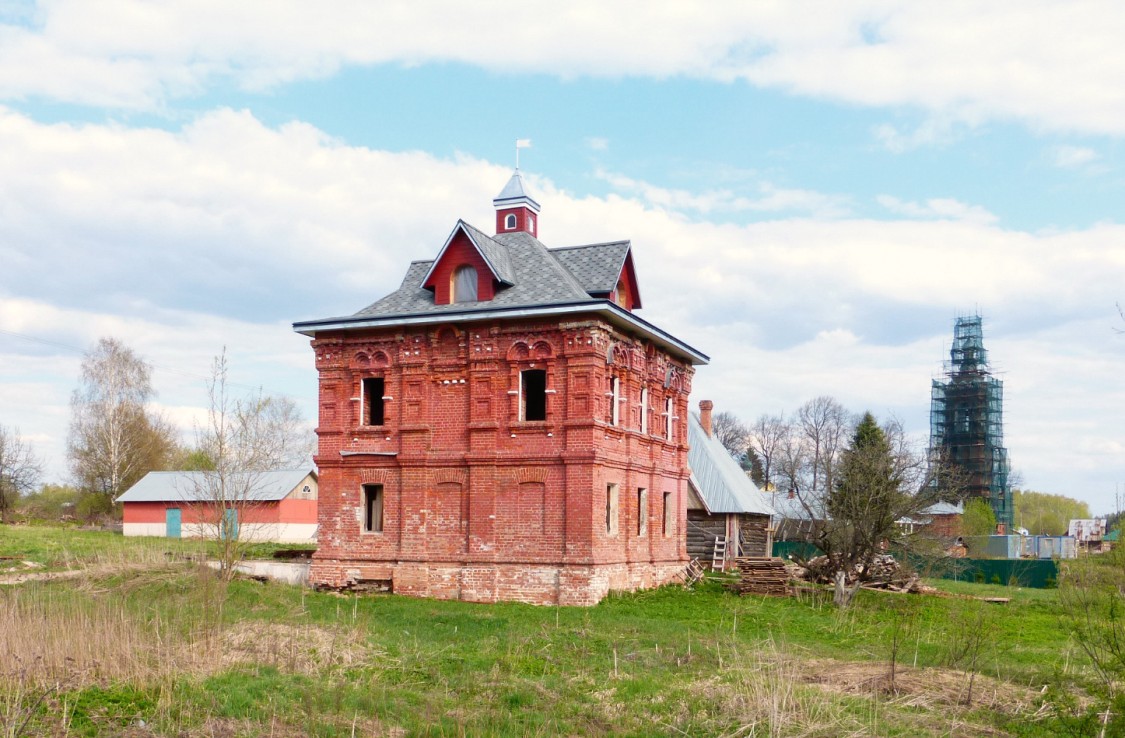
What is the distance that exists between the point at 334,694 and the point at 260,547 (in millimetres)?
26025

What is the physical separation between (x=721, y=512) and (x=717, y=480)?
1.47 metres

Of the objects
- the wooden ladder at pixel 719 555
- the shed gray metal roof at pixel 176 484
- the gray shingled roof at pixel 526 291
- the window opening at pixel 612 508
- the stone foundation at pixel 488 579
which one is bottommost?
the wooden ladder at pixel 719 555

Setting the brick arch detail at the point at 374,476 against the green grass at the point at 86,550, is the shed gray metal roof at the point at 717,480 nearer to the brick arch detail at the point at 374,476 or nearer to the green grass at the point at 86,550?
the brick arch detail at the point at 374,476

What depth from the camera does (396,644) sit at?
15836mm

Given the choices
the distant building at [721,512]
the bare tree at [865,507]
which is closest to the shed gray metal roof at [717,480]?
the distant building at [721,512]

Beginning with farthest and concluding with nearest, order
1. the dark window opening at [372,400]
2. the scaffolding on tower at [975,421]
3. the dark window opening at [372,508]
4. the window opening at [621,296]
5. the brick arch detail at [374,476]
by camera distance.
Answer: the scaffolding on tower at [975,421] → the window opening at [621,296] → the dark window opening at [372,400] → the dark window opening at [372,508] → the brick arch detail at [374,476]

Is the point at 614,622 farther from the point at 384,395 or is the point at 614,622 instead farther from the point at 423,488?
the point at 384,395

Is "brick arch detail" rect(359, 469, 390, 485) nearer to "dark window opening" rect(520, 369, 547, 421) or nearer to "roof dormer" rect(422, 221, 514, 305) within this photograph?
"dark window opening" rect(520, 369, 547, 421)

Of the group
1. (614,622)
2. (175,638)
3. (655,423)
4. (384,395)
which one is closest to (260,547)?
(384,395)

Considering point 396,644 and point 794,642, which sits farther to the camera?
point 794,642

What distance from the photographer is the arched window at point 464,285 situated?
83.4ft

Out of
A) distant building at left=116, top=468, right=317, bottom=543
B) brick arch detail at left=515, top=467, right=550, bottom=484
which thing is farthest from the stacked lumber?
distant building at left=116, top=468, right=317, bottom=543

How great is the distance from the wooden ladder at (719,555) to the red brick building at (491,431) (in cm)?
866

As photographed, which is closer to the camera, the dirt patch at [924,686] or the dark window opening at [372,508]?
the dirt patch at [924,686]
